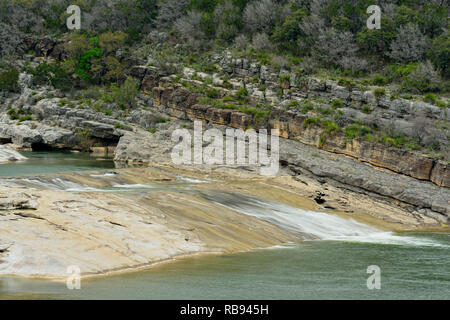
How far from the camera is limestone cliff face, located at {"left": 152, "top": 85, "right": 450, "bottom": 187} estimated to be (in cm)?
3988

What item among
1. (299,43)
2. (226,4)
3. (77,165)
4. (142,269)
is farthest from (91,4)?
(142,269)

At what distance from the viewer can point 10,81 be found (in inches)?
2744

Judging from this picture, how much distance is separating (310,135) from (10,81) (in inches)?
1695

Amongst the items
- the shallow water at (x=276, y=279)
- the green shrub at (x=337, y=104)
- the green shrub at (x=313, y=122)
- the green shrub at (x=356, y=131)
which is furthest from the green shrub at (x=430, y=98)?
the shallow water at (x=276, y=279)

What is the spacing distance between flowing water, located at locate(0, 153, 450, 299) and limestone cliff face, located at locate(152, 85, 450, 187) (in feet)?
30.1

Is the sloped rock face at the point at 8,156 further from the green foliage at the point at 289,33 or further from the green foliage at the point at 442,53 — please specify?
the green foliage at the point at 442,53

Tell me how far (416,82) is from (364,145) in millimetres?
10108

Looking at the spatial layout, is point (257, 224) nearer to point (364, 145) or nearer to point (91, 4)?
point (364, 145)

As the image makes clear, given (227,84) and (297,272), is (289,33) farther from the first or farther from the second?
(297,272)

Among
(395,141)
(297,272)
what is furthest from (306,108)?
(297,272)

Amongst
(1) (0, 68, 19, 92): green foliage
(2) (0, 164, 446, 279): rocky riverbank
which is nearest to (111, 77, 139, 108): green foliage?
(1) (0, 68, 19, 92): green foliage

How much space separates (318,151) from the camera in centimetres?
4597

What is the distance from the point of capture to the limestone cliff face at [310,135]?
39884mm

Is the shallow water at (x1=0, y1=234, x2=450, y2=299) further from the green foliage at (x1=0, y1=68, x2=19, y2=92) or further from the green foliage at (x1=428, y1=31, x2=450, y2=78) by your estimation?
the green foliage at (x1=0, y1=68, x2=19, y2=92)
